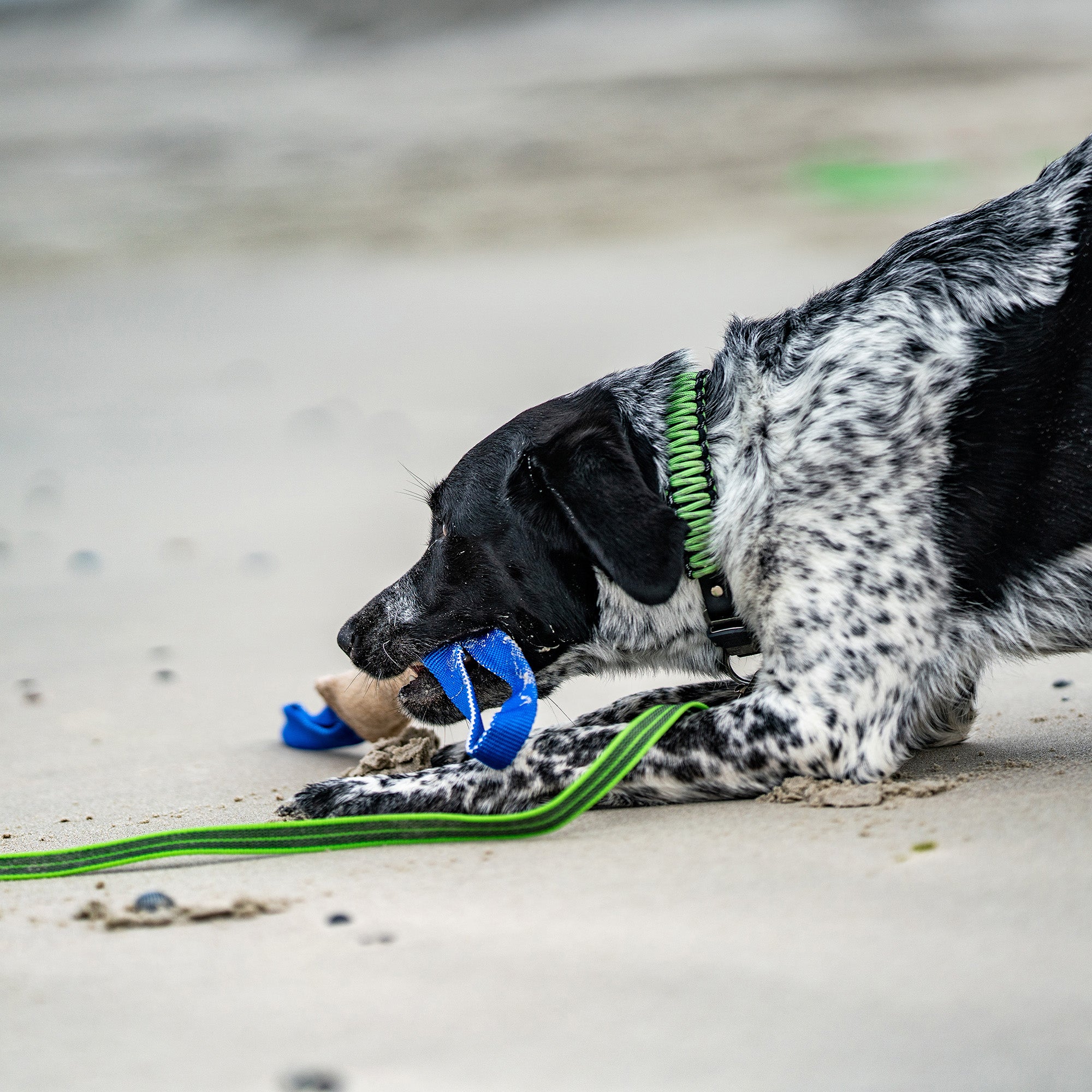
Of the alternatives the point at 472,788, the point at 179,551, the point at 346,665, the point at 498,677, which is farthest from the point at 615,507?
the point at 179,551

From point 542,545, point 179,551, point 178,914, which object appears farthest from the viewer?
point 179,551

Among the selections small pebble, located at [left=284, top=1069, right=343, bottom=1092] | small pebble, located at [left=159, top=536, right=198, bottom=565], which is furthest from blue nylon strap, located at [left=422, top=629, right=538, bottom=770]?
small pebble, located at [left=159, top=536, right=198, bottom=565]

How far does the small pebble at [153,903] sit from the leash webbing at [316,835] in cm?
33

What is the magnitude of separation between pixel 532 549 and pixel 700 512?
45 centimetres

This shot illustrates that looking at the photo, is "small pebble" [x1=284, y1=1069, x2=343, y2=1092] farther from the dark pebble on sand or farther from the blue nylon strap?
the blue nylon strap

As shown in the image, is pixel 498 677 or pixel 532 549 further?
pixel 498 677

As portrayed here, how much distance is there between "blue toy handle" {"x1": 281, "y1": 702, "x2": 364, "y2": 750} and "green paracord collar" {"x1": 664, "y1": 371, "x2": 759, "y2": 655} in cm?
128

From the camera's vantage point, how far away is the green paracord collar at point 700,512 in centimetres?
331

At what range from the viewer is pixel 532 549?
3445 millimetres

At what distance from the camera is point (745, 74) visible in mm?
17906

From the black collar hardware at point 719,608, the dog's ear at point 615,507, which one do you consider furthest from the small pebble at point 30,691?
the black collar hardware at point 719,608

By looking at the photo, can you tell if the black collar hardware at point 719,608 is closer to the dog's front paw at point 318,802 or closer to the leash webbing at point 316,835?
the leash webbing at point 316,835

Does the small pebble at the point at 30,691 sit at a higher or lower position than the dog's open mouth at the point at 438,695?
higher

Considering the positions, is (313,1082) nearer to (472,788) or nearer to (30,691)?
(472,788)
